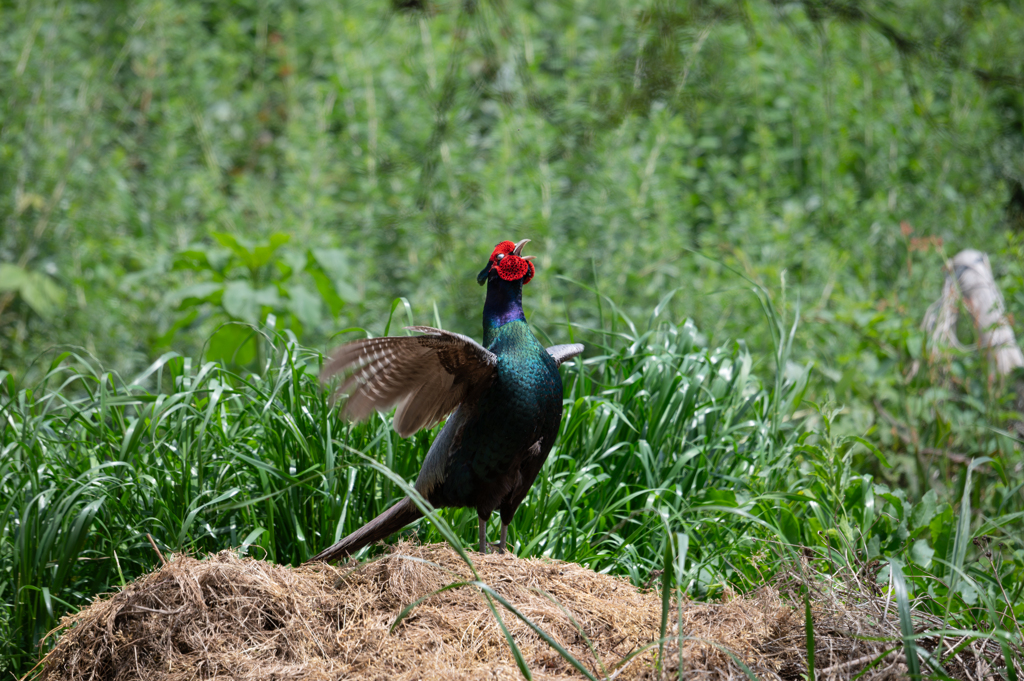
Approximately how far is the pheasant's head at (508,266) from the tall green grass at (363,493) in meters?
0.64

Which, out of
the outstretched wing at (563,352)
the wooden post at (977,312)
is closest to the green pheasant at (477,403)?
the outstretched wing at (563,352)

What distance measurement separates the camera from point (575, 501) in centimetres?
292

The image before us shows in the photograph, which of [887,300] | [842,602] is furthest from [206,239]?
[842,602]

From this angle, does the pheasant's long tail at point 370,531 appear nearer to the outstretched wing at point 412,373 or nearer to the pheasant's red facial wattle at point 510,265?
the outstretched wing at point 412,373

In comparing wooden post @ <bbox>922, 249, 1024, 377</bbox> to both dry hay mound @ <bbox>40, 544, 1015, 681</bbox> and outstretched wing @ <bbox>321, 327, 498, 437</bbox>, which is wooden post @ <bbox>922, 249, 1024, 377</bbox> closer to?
dry hay mound @ <bbox>40, 544, 1015, 681</bbox>

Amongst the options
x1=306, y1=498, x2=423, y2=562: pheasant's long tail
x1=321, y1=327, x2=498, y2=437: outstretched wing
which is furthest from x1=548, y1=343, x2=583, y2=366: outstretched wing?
x1=306, y1=498, x2=423, y2=562: pheasant's long tail

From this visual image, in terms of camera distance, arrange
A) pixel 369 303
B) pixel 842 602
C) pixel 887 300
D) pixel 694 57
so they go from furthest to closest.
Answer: pixel 369 303, pixel 887 300, pixel 694 57, pixel 842 602

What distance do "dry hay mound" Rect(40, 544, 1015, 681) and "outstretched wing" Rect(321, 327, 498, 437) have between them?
0.47 m

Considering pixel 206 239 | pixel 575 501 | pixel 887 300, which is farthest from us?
pixel 206 239

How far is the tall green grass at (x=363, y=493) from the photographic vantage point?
265 cm

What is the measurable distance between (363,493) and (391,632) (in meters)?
0.88

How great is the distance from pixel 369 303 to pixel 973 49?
4213 millimetres

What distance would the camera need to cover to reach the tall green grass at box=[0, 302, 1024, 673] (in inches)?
104

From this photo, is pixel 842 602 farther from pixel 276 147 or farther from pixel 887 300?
pixel 276 147
